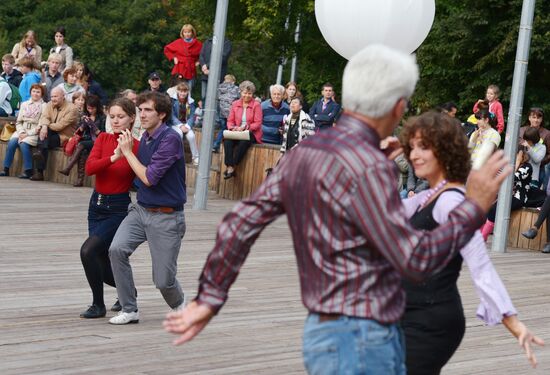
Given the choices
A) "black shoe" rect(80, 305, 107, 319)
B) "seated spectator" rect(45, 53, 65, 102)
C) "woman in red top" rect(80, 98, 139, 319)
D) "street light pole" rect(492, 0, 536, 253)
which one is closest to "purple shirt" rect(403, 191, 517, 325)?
"woman in red top" rect(80, 98, 139, 319)

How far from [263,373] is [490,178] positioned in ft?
14.7

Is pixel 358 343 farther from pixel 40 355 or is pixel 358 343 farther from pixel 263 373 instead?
pixel 40 355

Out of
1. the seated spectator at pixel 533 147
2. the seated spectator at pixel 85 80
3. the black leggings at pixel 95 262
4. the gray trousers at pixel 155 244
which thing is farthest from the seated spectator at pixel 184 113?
the gray trousers at pixel 155 244

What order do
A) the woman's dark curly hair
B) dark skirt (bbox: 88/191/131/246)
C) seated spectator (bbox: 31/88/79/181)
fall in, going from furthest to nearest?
seated spectator (bbox: 31/88/79/181)
dark skirt (bbox: 88/191/131/246)
the woman's dark curly hair

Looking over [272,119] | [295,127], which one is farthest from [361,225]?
[272,119]

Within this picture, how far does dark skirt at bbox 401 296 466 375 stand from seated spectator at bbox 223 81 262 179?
48.6ft

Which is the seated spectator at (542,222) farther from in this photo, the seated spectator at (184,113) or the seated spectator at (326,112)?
the seated spectator at (184,113)

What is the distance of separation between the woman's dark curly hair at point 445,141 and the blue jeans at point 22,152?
53.9ft

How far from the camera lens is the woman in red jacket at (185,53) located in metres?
23.3

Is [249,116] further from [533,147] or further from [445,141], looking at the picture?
[445,141]

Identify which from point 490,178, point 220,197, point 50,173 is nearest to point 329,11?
point 490,178

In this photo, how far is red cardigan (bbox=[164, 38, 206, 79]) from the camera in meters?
23.2

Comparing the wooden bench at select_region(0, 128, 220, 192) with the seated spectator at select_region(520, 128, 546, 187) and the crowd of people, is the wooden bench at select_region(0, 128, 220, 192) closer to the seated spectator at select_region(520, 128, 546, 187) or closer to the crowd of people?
the seated spectator at select_region(520, 128, 546, 187)

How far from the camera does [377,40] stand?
9719 mm
